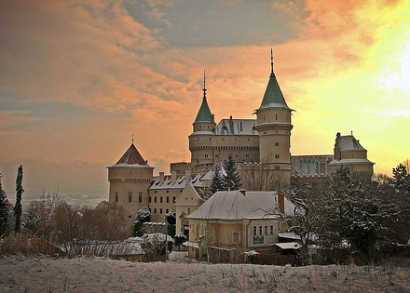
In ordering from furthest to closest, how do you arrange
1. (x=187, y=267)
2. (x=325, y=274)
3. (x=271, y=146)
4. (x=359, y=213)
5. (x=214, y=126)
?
(x=214, y=126), (x=271, y=146), (x=359, y=213), (x=187, y=267), (x=325, y=274)

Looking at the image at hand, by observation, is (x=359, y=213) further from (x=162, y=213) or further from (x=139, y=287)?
(x=162, y=213)

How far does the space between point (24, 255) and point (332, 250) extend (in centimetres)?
1345

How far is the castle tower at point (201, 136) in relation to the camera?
71.1 meters

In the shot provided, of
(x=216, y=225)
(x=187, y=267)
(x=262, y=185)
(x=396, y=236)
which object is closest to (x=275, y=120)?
(x=262, y=185)

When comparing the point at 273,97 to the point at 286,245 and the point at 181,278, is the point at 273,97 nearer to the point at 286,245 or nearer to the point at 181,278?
the point at 286,245

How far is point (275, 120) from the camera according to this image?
5897 centimetres

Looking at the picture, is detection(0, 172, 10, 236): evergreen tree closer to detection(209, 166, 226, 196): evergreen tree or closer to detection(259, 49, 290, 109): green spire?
detection(209, 166, 226, 196): evergreen tree

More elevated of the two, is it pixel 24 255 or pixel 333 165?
pixel 333 165

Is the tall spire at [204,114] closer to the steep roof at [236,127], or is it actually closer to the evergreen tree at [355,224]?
the steep roof at [236,127]

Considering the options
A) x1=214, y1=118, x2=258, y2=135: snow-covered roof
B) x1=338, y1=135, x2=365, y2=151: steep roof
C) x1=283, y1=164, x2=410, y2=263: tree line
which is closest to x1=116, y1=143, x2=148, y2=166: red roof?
x1=214, y1=118, x2=258, y2=135: snow-covered roof

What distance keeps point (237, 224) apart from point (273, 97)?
34968mm

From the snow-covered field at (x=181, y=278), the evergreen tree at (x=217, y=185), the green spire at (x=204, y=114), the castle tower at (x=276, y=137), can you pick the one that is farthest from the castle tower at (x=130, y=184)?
the snow-covered field at (x=181, y=278)

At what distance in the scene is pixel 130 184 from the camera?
6281 cm

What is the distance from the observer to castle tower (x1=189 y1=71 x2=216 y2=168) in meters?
71.1
